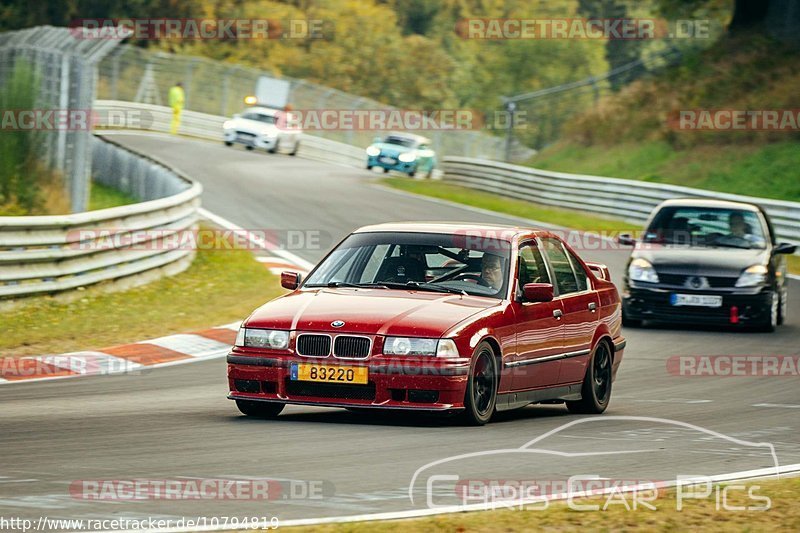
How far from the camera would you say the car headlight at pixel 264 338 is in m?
9.17

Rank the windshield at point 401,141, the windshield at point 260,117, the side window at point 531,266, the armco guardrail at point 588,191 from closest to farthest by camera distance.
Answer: the side window at point 531,266, the armco guardrail at point 588,191, the windshield at point 401,141, the windshield at point 260,117

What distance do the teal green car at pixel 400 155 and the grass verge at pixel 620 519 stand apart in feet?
124

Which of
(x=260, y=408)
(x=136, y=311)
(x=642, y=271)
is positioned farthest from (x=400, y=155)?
(x=260, y=408)

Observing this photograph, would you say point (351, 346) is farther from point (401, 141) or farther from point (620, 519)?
point (401, 141)

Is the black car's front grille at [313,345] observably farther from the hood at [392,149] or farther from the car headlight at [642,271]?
the hood at [392,149]

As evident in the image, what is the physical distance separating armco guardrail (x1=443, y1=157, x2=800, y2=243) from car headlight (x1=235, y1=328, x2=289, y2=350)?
65.2 ft

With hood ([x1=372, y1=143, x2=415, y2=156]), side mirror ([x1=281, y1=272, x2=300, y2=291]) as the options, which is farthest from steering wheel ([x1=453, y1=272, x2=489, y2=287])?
hood ([x1=372, y1=143, x2=415, y2=156])

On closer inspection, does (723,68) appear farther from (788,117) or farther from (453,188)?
(453,188)

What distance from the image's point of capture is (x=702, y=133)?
3984 cm

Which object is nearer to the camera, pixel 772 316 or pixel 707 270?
pixel 707 270

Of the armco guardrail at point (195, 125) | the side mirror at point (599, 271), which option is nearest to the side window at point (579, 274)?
the side mirror at point (599, 271)

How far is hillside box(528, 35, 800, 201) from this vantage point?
36.6 meters

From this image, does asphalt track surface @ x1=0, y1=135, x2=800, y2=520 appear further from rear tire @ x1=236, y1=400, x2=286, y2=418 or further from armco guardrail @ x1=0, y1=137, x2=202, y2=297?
armco guardrail @ x1=0, y1=137, x2=202, y2=297

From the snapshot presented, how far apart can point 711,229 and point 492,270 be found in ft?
28.4
